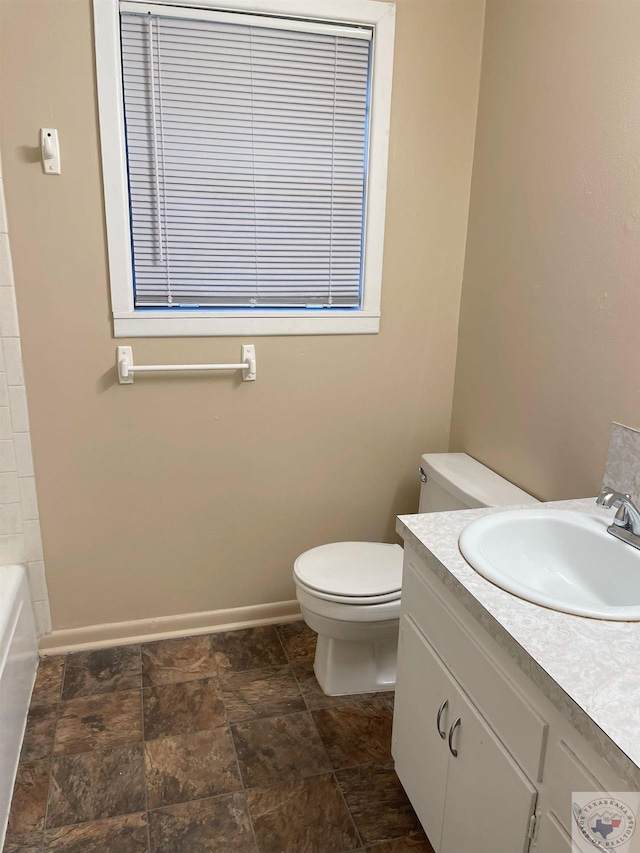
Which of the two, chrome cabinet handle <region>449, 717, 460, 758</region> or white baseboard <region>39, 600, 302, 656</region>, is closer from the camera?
chrome cabinet handle <region>449, 717, 460, 758</region>

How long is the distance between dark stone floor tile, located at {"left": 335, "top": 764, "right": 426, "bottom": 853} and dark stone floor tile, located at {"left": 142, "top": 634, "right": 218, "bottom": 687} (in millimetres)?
662

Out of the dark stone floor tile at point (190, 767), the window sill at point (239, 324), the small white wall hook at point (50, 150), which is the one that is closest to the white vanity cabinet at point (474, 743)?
the dark stone floor tile at point (190, 767)

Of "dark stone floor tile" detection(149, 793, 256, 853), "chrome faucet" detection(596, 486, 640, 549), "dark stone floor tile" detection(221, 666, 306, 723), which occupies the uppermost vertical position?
"chrome faucet" detection(596, 486, 640, 549)

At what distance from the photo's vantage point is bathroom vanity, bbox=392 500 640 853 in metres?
0.94

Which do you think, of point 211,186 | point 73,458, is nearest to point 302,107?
point 211,186

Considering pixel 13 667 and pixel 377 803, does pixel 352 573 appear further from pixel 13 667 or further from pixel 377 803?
pixel 13 667

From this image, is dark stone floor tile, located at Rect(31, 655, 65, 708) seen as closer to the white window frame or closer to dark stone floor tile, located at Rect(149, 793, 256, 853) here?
dark stone floor tile, located at Rect(149, 793, 256, 853)

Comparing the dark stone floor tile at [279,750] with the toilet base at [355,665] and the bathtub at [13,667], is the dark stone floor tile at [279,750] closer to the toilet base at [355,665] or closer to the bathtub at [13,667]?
the toilet base at [355,665]

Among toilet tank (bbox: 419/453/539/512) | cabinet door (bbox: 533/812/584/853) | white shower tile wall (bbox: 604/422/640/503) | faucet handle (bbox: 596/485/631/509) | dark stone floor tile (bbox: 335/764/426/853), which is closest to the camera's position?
cabinet door (bbox: 533/812/584/853)

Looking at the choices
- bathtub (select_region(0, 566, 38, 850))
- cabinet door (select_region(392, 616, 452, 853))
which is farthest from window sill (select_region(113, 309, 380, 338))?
cabinet door (select_region(392, 616, 452, 853))

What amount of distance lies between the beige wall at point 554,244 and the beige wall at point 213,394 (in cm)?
18

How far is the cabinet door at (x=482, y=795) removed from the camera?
43.6 inches

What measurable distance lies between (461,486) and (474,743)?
37.2 inches

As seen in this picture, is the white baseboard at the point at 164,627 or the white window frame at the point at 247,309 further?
the white baseboard at the point at 164,627
